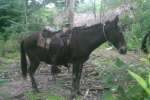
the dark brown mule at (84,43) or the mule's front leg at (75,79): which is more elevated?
the dark brown mule at (84,43)

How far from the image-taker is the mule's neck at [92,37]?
23.0 feet

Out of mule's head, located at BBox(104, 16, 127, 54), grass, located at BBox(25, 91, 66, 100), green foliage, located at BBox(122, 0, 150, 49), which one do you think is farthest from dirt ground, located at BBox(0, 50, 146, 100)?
green foliage, located at BBox(122, 0, 150, 49)

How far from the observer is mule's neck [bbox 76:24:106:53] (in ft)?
23.0

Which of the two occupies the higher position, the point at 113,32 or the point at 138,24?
the point at 113,32

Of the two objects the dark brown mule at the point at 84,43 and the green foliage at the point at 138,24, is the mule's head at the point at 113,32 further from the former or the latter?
the green foliage at the point at 138,24

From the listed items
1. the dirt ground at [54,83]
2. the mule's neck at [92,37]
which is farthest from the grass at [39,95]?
the mule's neck at [92,37]

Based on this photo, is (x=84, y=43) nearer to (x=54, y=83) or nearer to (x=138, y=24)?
(x=54, y=83)

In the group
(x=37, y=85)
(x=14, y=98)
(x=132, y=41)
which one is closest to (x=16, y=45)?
(x=132, y=41)

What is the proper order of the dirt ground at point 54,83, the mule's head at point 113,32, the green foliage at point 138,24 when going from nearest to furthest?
the mule's head at point 113,32, the dirt ground at point 54,83, the green foliage at point 138,24

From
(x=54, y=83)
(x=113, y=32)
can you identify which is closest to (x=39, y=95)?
(x=54, y=83)

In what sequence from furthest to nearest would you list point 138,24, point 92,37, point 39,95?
1. point 138,24
2. point 39,95
3. point 92,37

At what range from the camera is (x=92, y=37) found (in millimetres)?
7055

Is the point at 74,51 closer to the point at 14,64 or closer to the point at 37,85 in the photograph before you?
the point at 37,85

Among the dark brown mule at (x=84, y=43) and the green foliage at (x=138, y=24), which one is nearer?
the dark brown mule at (x=84, y=43)
